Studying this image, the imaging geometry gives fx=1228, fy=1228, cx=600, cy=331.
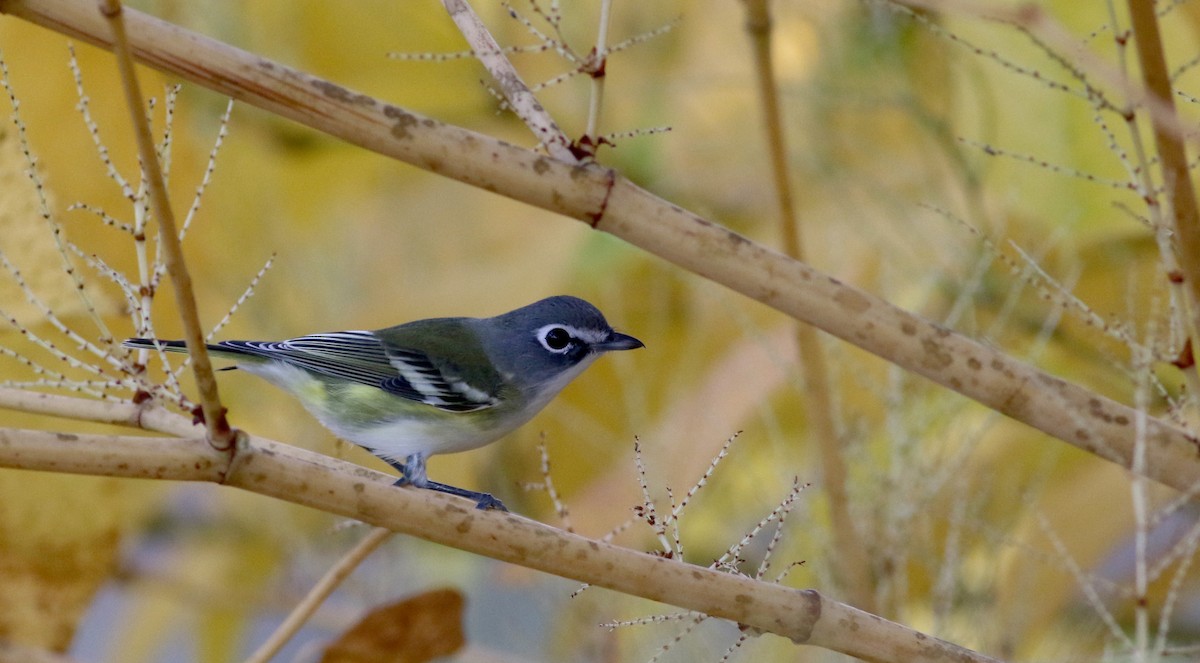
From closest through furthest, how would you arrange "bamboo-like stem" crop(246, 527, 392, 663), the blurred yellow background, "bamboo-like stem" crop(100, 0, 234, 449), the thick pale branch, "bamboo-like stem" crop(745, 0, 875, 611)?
"bamboo-like stem" crop(100, 0, 234, 449) < the thick pale branch < "bamboo-like stem" crop(246, 527, 392, 663) < "bamboo-like stem" crop(745, 0, 875, 611) < the blurred yellow background

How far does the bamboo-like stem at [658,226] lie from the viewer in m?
0.58

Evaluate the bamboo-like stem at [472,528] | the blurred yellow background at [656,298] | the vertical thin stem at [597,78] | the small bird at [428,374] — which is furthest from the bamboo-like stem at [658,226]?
the small bird at [428,374]

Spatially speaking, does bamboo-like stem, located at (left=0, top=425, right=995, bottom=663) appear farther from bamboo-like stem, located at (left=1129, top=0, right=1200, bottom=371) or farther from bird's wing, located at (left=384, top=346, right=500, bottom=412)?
bird's wing, located at (left=384, top=346, right=500, bottom=412)

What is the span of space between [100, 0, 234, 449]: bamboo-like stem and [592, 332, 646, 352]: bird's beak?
0.71 metres

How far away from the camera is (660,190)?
66.1 inches

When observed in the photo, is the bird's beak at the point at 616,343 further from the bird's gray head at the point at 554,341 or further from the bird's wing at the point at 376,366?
the bird's wing at the point at 376,366

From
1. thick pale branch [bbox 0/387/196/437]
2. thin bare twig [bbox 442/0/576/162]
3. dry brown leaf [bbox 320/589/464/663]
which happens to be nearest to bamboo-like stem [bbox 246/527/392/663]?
dry brown leaf [bbox 320/589/464/663]

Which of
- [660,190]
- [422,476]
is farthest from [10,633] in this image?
[660,190]

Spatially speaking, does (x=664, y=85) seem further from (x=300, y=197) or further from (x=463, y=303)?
(x=300, y=197)

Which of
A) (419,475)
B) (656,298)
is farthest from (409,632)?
(656,298)

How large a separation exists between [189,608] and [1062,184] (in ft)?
4.20

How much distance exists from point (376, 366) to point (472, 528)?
0.71 m

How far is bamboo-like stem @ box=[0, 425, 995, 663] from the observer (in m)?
0.57

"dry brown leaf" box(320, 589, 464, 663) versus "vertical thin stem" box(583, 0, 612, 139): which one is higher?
"vertical thin stem" box(583, 0, 612, 139)
